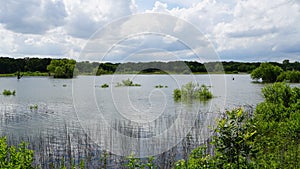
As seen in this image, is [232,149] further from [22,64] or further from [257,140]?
[22,64]

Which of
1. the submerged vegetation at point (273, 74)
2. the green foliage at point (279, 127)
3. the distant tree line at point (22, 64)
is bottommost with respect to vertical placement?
the green foliage at point (279, 127)

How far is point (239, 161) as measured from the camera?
570 cm

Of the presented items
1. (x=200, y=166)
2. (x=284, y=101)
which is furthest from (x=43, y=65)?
(x=200, y=166)

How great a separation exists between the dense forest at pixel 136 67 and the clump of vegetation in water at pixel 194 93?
2.81m

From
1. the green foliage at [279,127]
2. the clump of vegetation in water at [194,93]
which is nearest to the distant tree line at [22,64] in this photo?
the clump of vegetation in water at [194,93]

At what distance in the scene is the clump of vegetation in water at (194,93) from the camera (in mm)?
29022

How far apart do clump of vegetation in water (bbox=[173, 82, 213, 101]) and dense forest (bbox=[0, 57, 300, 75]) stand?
111 inches

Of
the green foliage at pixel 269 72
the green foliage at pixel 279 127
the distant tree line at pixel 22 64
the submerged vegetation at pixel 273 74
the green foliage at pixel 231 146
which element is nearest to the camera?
the green foliage at pixel 231 146

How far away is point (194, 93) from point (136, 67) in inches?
816

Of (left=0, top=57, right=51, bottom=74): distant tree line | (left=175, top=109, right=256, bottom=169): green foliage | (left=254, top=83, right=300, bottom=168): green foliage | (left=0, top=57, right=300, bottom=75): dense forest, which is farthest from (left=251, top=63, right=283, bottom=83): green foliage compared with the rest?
(left=0, top=57, right=51, bottom=74): distant tree line

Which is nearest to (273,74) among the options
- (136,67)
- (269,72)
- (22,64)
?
(269,72)

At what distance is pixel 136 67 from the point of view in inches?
388

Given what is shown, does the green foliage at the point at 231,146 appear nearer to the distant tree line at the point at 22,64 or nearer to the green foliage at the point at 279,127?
the green foliage at the point at 279,127

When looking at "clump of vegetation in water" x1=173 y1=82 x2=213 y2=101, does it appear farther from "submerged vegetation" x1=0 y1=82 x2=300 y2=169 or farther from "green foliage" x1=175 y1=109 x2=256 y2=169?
"green foliage" x1=175 y1=109 x2=256 y2=169
